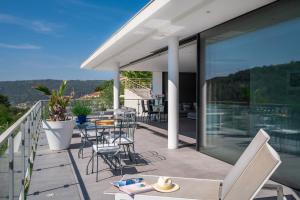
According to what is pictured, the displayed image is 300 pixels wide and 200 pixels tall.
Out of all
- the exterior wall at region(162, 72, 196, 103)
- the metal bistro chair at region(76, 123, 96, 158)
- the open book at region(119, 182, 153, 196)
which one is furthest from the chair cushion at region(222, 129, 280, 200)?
the exterior wall at region(162, 72, 196, 103)

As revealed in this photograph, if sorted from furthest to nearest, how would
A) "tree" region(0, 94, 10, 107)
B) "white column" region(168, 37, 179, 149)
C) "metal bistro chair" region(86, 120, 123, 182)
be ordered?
"tree" region(0, 94, 10, 107)
"white column" region(168, 37, 179, 149)
"metal bistro chair" region(86, 120, 123, 182)

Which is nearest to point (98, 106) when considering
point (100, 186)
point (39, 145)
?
point (39, 145)

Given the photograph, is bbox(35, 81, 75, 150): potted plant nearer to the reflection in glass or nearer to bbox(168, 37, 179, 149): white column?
bbox(168, 37, 179, 149): white column

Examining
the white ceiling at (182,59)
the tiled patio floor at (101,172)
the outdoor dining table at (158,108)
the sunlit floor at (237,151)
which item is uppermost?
the white ceiling at (182,59)

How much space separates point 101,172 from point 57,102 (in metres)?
2.75

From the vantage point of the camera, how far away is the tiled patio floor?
152 inches

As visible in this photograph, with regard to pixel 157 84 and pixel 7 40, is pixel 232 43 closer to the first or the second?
pixel 157 84

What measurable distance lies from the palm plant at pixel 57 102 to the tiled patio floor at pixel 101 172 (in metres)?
0.85

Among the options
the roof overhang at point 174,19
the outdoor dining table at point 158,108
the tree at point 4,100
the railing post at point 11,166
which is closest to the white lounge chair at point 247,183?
the railing post at point 11,166

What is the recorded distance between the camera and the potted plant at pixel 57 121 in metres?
6.59

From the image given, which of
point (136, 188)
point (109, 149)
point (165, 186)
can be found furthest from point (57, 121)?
point (165, 186)

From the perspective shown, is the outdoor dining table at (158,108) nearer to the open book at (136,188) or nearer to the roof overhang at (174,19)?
the roof overhang at (174,19)

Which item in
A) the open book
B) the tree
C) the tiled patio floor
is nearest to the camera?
the open book

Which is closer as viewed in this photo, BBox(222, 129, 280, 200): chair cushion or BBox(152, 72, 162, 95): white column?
BBox(222, 129, 280, 200): chair cushion
